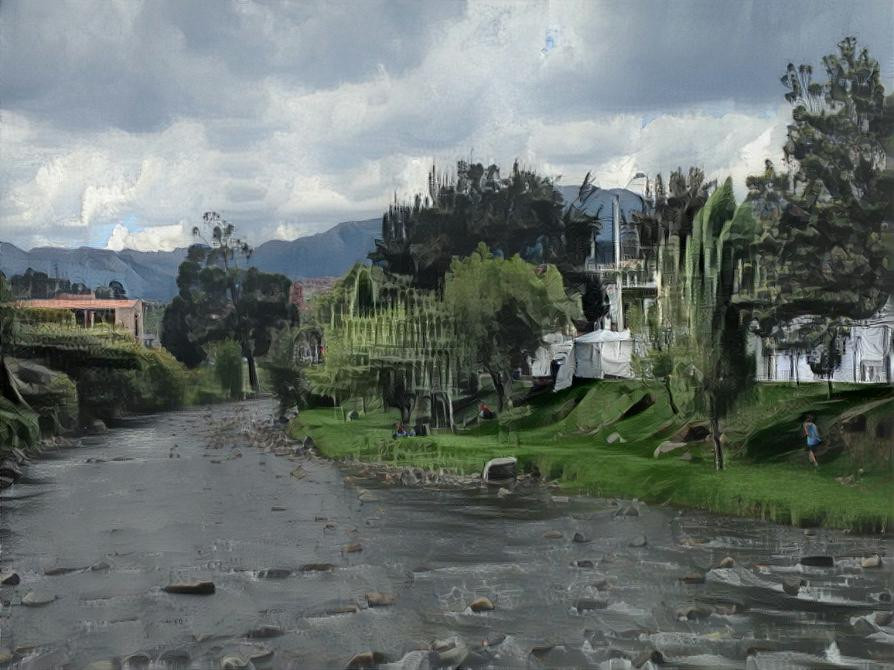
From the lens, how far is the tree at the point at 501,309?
32469 mm

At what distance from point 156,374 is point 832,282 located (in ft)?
148

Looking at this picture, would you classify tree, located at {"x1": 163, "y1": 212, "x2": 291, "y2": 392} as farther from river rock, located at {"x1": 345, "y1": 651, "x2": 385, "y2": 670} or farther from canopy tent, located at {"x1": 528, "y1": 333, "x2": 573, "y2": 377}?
river rock, located at {"x1": 345, "y1": 651, "x2": 385, "y2": 670}

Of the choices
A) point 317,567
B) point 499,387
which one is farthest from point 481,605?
point 499,387

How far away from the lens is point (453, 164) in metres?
34.0

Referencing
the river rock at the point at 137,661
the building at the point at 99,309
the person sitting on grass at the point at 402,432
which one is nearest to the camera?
the river rock at the point at 137,661

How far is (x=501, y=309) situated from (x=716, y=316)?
41.1ft

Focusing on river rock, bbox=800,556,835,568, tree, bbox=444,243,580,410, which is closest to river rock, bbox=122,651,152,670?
river rock, bbox=800,556,835,568

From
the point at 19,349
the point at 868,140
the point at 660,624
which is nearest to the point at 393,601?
the point at 660,624

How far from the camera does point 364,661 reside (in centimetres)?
1178

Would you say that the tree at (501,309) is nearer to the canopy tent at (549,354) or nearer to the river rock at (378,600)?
the canopy tent at (549,354)

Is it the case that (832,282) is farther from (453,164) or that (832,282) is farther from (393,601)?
(453,164)

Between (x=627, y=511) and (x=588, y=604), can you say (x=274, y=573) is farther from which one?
(x=627, y=511)

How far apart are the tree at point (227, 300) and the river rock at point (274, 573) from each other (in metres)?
39.0

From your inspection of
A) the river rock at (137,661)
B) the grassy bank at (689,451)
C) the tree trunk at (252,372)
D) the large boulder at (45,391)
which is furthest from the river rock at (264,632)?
the tree trunk at (252,372)
